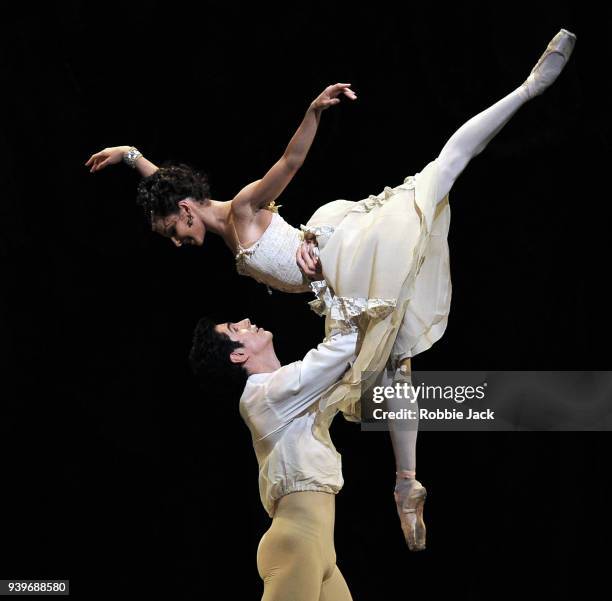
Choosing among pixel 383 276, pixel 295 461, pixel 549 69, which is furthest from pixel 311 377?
pixel 549 69

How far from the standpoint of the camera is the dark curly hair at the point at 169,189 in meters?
3.90

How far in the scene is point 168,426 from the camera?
4805mm

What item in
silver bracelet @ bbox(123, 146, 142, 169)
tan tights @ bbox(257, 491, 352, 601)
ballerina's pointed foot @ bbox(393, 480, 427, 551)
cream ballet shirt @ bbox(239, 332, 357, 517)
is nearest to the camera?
tan tights @ bbox(257, 491, 352, 601)

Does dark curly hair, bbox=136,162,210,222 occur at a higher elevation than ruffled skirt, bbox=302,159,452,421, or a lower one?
higher

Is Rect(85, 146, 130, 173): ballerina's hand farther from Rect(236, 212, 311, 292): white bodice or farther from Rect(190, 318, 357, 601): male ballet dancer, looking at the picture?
Rect(190, 318, 357, 601): male ballet dancer

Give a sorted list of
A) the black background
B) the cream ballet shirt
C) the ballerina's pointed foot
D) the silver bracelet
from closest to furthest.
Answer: the cream ballet shirt
the ballerina's pointed foot
the silver bracelet
the black background

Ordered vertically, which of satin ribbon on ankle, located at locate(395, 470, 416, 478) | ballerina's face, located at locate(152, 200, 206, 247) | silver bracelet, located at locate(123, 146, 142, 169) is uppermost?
silver bracelet, located at locate(123, 146, 142, 169)

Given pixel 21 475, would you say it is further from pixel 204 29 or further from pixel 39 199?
Answer: pixel 204 29

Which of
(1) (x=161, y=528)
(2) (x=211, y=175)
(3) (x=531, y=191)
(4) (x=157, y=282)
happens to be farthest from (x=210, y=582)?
(3) (x=531, y=191)

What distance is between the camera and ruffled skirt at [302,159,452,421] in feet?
11.9

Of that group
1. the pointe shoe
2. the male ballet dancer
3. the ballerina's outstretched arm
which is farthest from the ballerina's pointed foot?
the pointe shoe

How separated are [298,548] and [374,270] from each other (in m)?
0.87

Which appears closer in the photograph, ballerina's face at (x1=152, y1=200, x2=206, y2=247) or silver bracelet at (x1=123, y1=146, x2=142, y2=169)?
ballerina's face at (x1=152, y1=200, x2=206, y2=247)
